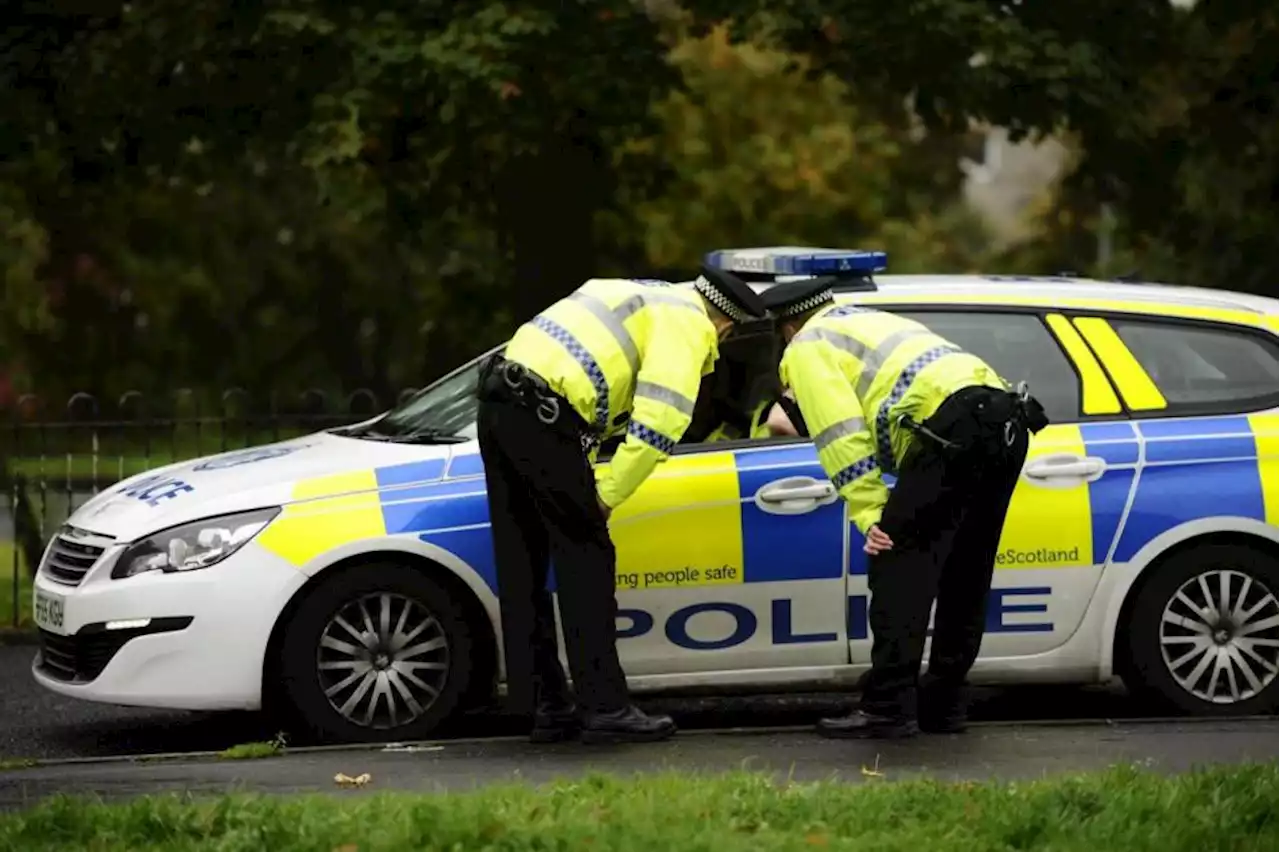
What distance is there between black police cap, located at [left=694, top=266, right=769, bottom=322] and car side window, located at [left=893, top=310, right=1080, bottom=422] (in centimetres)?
101

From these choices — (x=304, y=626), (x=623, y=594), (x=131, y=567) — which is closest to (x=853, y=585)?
(x=623, y=594)

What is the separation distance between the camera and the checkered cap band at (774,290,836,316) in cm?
742

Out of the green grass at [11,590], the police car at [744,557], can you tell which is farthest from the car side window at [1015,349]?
the green grass at [11,590]

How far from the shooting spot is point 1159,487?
26.5 feet

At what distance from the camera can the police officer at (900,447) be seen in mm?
7246

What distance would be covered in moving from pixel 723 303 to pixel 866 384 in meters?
0.50

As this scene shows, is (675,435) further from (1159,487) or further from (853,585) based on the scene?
(1159,487)

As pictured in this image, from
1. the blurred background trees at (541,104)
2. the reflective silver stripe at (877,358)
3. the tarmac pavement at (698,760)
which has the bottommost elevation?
the tarmac pavement at (698,760)

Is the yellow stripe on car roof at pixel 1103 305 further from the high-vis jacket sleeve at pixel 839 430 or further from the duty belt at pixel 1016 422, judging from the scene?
the high-vis jacket sleeve at pixel 839 430

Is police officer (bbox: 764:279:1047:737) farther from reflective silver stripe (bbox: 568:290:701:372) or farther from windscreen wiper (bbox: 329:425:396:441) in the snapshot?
windscreen wiper (bbox: 329:425:396:441)

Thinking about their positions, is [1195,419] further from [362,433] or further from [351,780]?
[351,780]

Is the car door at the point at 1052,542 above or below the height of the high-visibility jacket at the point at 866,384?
below

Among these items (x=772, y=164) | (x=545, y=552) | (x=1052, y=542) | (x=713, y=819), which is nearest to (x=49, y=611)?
(x=545, y=552)

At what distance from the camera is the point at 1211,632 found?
812 centimetres
